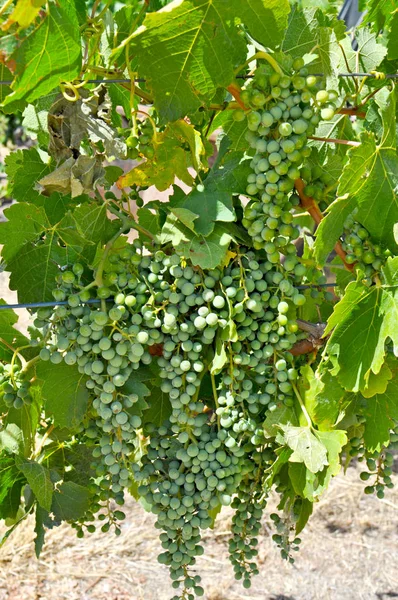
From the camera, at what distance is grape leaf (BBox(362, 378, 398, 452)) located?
130 centimetres

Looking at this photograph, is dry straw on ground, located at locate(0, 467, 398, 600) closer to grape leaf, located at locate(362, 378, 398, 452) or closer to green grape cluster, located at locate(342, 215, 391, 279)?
grape leaf, located at locate(362, 378, 398, 452)

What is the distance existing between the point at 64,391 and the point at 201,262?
0.35 metres

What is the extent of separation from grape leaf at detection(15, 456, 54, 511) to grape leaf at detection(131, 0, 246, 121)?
710 mm

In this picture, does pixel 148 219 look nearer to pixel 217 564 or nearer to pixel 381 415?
pixel 381 415

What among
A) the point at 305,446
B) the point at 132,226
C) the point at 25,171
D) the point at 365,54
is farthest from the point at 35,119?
the point at 305,446

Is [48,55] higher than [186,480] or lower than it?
higher

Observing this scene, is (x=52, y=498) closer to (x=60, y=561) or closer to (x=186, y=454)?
(x=186, y=454)

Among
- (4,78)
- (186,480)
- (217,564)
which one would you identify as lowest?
(217,564)

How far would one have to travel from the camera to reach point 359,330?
119 cm

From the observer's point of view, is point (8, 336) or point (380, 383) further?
point (8, 336)

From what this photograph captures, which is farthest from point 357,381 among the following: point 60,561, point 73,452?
point 60,561

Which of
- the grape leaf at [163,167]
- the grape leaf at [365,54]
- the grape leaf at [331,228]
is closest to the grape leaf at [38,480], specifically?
the grape leaf at [163,167]

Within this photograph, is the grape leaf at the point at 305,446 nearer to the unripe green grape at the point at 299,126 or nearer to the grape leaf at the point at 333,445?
the grape leaf at the point at 333,445

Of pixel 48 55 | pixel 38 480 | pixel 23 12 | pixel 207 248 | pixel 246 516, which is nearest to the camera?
pixel 23 12
